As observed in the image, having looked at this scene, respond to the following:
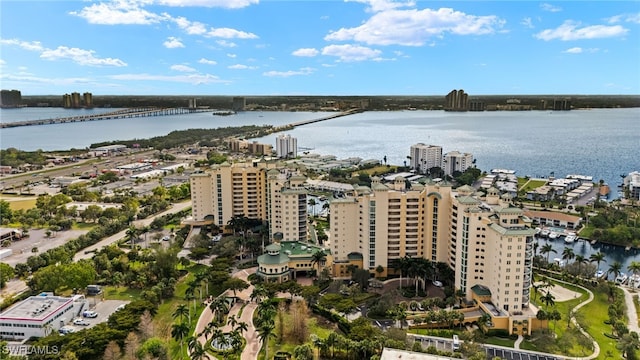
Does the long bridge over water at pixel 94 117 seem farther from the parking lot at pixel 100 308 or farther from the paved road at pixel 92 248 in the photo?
the parking lot at pixel 100 308

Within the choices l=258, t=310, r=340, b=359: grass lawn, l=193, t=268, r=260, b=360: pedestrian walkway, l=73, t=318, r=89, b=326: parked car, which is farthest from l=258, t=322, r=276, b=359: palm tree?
→ l=73, t=318, r=89, b=326: parked car

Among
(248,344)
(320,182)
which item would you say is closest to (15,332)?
(248,344)

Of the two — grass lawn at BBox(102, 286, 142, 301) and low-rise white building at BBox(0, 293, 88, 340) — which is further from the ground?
low-rise white building at BBox(0, 293, 88, 340)

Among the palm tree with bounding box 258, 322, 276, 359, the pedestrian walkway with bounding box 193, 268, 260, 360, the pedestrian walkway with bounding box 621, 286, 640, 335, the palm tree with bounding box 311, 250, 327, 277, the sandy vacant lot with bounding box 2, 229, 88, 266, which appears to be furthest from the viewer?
the sandy vacant lot with bounding box 2, 229, 88, 266

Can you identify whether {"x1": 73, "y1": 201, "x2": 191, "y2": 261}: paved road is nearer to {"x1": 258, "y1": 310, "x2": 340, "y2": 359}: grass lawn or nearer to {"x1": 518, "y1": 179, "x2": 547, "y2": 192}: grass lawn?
{"x1": 258, "y1": 310, "x2": 340, "y2": 359}: grass lawn

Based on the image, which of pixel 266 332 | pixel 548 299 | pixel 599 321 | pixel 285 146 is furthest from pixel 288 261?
pixel 285 146

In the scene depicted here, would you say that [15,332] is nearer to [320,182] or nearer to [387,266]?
[387,266]
